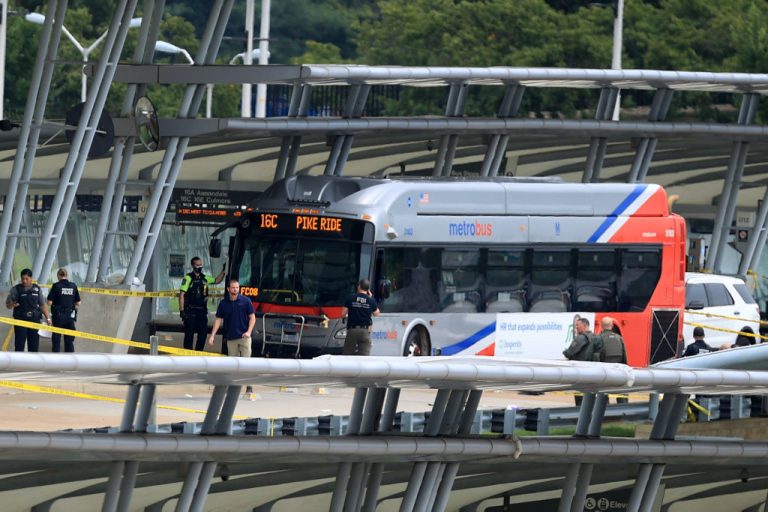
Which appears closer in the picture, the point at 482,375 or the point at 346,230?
the point at 482,375

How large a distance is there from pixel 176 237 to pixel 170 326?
3428 millimetres

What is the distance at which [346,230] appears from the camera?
90.8 feet

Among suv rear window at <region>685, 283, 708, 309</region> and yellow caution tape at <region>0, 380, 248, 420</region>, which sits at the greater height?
suv rear window at <region>685, 283, 708, 309</region>

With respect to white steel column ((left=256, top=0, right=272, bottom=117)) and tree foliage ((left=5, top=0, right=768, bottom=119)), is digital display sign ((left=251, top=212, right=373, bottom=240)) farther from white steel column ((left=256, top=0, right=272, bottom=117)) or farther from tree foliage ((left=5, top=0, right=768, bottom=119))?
tree foliage ((left=5, top=0, right=768, bottom=119))

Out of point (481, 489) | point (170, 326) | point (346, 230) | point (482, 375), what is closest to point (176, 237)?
point (170, 326)

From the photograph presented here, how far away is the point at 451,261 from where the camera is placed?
1110 inches

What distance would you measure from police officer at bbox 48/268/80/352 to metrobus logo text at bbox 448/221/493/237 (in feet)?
18.2

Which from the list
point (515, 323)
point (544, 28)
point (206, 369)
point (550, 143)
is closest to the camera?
point (206, 369)

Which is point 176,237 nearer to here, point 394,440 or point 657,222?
point 657,222

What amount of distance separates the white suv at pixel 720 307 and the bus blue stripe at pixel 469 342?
521 cm

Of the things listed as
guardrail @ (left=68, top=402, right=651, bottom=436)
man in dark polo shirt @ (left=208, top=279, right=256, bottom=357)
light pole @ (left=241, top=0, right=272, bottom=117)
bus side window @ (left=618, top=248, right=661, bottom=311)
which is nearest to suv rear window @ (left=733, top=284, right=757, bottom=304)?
bus side window @ (left=618, top=248, right=661, bottom=311)

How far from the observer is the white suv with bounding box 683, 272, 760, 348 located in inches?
1283

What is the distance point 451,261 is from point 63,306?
573 centimetres

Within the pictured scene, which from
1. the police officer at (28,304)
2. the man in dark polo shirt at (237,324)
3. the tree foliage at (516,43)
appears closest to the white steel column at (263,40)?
the tree foliage at (516,43)
